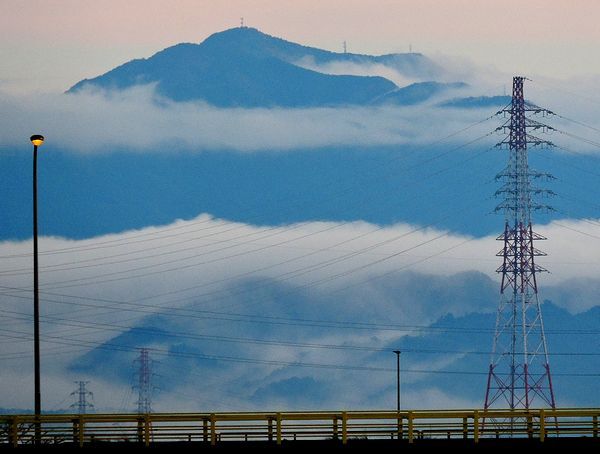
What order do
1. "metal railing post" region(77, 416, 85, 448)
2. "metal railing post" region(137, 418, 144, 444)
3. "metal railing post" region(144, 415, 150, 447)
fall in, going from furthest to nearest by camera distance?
1. "metal railing post" region(137, 418, 144, 444)
2. "metal railing post" region(77, 416, 85, 448)
3. "metal railing post" region(144, 415, 150, 447)

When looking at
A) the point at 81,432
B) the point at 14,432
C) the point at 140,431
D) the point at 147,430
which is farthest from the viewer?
the point at 140,431

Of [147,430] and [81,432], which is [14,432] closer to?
[81,432]

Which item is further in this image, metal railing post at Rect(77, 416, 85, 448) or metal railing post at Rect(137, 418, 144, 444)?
metal railing post at Rect(137, 418, 144, 444)

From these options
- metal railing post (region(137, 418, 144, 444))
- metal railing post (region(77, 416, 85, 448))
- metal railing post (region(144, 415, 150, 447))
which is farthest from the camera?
metal railing post (region(137, 418, 144, 444))

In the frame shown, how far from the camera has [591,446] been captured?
6212 cm

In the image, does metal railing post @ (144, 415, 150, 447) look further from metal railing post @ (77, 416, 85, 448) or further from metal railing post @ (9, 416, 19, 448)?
metal railing post @ (9, 416, 19, 448)

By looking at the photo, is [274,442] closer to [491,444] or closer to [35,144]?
[491,444]

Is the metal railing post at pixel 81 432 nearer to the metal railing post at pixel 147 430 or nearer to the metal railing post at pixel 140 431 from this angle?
the metal railing post at pixel 140 431

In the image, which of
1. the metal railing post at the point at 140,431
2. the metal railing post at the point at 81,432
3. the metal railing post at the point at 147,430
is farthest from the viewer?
the metal railing post at the point at 140,431

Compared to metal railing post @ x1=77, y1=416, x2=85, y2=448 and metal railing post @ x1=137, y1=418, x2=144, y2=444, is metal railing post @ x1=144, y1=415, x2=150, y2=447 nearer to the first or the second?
metal railing post @ x1=137, y1=418, x2=144, y2=444

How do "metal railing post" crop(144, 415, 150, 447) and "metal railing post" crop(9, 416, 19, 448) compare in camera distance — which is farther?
"metal railing post" crop(9, 416, 19, 448)

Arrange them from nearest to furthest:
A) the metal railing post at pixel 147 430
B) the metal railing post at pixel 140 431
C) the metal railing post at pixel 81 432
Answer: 1. the metal railing post at pixel 147 430
2. the metal railing post at pixel 81 432
3. the metal railing post at pixel 140 431

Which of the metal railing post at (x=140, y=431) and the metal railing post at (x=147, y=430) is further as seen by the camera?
the metal railing post at (x=140, y=431)

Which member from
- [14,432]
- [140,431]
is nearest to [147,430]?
[140,431]
